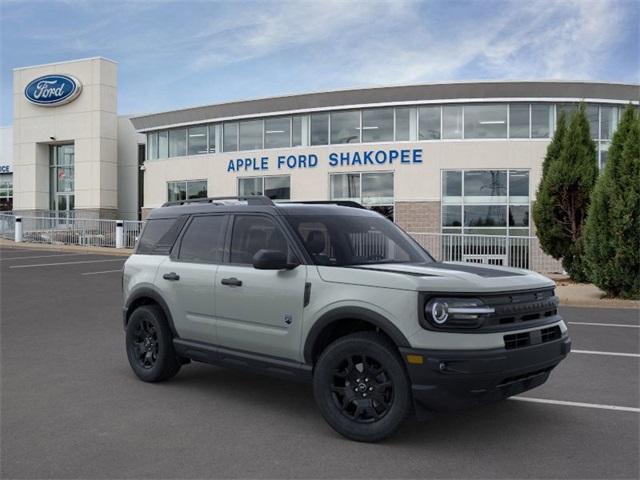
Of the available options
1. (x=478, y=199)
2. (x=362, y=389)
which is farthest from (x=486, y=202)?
(x=362, y=389)

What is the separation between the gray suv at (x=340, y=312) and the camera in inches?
170

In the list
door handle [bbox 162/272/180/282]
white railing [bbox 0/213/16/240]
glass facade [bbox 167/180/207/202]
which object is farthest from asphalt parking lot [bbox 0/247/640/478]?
white railing [bbox 0/213/16/240]

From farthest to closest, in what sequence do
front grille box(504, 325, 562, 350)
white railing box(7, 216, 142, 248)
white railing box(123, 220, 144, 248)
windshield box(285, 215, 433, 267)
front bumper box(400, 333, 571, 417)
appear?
white railing box(7, 216, 142, 248) < white railing box(123, 220, 144, 248) < windshield box(285, 215, 433, 267) < front grille box(504, 325, 562, 350) < front bumper box(400, 333, 571, 417)

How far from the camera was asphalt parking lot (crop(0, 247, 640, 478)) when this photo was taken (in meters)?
4.09

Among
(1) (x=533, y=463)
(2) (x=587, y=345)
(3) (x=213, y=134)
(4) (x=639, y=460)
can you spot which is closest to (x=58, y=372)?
(1) (x=533, y=463)

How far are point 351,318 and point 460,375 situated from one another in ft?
3.09

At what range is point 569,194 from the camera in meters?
16.4

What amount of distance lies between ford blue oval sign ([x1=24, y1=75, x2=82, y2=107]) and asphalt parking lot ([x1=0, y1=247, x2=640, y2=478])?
1249 inches

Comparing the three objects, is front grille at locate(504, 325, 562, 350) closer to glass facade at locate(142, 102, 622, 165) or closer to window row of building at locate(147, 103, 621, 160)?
glass facade at locate(142, 102, 622, 165)

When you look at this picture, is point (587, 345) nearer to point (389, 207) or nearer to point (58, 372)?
point (58, 372)

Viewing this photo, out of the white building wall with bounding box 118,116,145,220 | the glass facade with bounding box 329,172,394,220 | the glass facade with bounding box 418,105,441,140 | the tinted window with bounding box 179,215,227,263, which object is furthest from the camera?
the white building wall with bounding box 118,116,145,220

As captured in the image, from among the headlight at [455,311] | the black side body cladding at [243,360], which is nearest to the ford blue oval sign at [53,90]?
the black side body cladding at [243,360]

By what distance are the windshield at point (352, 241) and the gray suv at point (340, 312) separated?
1cm

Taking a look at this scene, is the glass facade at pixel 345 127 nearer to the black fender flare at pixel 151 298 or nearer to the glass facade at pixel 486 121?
the glass facade at pixel 486 121
